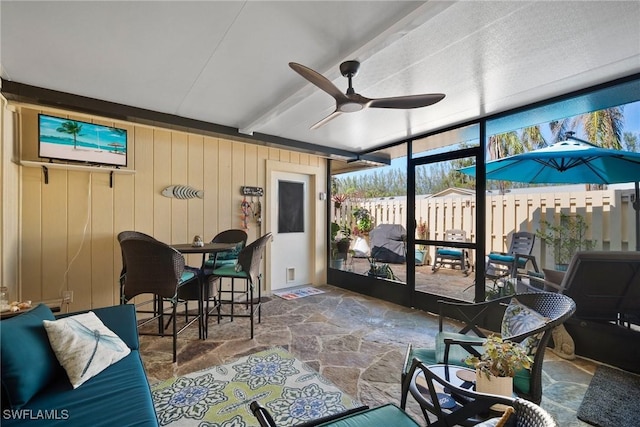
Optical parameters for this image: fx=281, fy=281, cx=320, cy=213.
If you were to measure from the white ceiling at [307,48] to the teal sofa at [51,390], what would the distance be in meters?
1.79

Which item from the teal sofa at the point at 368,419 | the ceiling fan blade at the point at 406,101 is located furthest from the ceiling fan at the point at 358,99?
the teal sofa at the point at 368,419

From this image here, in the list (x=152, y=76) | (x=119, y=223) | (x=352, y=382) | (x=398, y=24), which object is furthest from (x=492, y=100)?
(x=119, y=223)

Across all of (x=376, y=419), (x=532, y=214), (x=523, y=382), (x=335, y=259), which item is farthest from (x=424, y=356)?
(x=335, y=259)

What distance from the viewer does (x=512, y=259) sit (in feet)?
11.0

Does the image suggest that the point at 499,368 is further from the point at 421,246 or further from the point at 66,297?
the point at 66,297

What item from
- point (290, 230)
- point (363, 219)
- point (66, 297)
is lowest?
point (66, 297)

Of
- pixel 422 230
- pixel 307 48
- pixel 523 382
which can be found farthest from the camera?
pixel 422 230

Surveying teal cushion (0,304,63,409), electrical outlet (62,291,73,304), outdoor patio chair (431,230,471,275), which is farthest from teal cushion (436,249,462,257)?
electrical outlet (62,291,73,304)

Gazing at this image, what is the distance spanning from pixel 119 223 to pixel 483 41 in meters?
4.10

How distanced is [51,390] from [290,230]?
385 centimetres

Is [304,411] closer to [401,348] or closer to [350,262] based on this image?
[401,348]

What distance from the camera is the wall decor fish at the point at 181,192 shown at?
12.4 feet

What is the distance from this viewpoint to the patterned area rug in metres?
1.82

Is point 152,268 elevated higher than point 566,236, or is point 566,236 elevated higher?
point 566,236
